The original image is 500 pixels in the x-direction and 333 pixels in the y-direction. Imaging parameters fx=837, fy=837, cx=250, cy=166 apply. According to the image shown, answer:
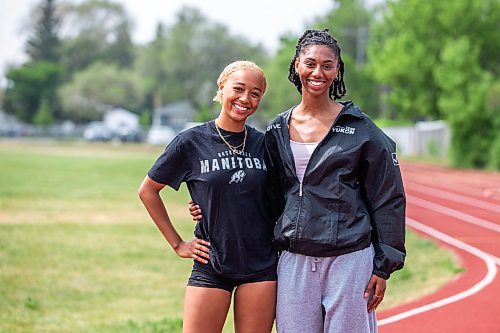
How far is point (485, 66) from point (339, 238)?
111 feet

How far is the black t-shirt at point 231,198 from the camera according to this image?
3.96m

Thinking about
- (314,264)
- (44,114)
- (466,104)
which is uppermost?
(44,114)

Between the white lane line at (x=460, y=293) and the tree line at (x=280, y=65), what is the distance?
2.80 meters

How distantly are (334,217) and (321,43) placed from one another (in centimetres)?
80

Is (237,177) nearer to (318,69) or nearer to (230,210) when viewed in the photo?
(230,210)

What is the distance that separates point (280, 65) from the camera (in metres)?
60.2

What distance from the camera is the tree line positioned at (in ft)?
108

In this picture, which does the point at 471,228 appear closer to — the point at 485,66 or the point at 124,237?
the point at 124,237

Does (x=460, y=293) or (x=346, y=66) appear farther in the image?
(x=346, y=66)

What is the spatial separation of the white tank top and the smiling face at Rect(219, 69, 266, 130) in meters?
0.39

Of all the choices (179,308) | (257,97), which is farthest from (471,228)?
(257,97)

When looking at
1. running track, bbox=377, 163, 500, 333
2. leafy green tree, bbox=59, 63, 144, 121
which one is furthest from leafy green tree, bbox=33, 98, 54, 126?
running track, bbox=377, 163, 500, 333

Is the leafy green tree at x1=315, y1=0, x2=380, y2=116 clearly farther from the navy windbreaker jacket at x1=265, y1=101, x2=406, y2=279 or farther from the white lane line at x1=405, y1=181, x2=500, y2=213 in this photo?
the navy windbreaker jacket at x1=265, y1=101, x2=406, y2=279

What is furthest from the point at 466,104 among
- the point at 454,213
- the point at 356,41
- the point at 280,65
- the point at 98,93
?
the point at 98,93
